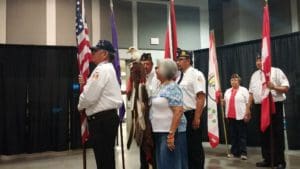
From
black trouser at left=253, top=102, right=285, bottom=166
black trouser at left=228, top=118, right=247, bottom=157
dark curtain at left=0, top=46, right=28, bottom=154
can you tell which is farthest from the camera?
dark curtain at left=0, top=46, right=28, bottom=154

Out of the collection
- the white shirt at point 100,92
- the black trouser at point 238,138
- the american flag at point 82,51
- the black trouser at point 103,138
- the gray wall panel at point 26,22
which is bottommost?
the black trouser at point 238,138

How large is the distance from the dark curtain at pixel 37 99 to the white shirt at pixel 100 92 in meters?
4.41

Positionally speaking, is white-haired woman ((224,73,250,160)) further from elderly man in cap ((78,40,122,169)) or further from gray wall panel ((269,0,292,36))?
elderly man in cap ((78,40,122,169))

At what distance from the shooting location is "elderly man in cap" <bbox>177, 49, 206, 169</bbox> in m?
3.74

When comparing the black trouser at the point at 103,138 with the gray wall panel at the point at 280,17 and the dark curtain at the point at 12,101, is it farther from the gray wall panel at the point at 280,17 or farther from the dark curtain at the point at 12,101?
the gray wall panel at the point at 280,17

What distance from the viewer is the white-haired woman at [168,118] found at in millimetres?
2863

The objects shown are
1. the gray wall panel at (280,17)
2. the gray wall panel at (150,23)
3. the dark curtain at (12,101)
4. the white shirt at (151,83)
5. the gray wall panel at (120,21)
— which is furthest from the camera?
the gray wall panel at (150,23)

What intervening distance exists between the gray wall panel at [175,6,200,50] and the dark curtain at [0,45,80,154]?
10.7 feet

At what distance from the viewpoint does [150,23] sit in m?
9.52

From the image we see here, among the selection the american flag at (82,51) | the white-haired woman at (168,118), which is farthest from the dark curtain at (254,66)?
the white-haired woman at (168,118)

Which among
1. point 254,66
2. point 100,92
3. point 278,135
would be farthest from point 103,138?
point 254,66

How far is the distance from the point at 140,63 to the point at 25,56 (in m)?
4.40

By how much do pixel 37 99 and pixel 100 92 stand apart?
462 centimetres

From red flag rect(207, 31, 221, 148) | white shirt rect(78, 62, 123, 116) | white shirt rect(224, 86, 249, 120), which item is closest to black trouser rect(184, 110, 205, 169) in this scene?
white shirt rect(78, 62, 123, 116)
